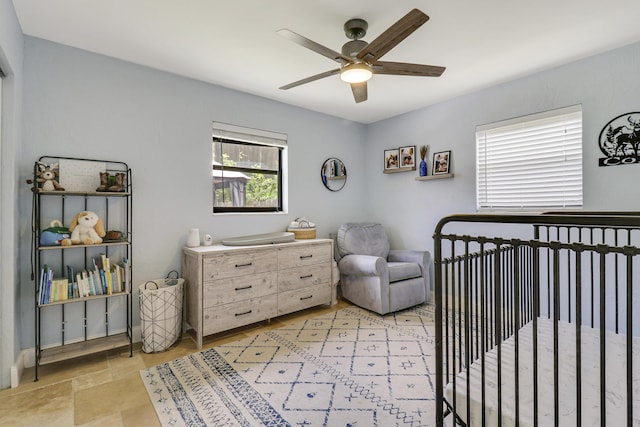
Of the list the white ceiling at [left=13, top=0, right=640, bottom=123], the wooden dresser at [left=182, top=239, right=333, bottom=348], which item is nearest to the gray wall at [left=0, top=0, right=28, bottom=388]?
the white ceiling at [left=13, top=0, right=640, bottom=123]

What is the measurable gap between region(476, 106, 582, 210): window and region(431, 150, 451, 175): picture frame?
0.32m

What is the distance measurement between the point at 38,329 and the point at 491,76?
14.0ft

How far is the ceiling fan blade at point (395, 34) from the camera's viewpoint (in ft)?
5.22

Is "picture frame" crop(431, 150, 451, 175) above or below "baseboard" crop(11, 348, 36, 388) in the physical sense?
above

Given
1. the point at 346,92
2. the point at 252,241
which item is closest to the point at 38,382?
the point at 252,241

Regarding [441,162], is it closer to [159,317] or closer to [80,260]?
[159,317]

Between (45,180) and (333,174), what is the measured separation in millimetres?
2935

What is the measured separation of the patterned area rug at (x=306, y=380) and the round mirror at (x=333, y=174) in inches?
75.7

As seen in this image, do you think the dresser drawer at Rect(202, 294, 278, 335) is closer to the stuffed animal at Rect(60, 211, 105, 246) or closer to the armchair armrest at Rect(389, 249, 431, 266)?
the stuffed animal at Rect(60, 211, 105, 246)

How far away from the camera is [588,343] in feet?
4.86

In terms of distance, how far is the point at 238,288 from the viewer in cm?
279

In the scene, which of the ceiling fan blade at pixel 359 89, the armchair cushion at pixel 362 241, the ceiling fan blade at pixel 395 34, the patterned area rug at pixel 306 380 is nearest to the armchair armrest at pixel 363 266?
the armchair cushion at pixel 362 241

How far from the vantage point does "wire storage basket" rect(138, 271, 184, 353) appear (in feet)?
8.21

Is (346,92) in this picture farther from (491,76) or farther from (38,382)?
(38,382)
